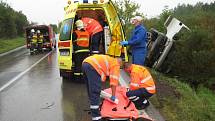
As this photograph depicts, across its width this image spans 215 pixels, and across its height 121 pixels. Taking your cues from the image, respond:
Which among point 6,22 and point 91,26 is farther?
point 6,22

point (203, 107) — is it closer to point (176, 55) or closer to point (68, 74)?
point (68, 74)

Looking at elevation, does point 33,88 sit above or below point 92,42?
below

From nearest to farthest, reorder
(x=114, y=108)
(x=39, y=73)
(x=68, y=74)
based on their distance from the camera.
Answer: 1. (x=114, y=108)
2. (x=68, y=74)
3. (x=39, y=73)

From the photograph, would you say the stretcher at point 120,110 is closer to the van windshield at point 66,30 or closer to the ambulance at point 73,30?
the ambulance at point 73,30

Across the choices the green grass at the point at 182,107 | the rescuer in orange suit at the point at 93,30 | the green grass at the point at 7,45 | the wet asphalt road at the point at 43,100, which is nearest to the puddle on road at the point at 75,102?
the wet asphalt road at the point at 43,100

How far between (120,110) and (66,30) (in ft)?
22.4

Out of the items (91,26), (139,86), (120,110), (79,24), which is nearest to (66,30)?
(91,26)

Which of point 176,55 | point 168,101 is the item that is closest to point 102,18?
point 176,55

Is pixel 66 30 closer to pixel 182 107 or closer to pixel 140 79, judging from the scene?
pixel 182 107

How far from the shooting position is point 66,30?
516 inches

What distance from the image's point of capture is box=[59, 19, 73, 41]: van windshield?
1291 cm

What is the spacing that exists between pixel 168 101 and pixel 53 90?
13.0 feet

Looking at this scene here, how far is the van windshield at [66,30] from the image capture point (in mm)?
12914

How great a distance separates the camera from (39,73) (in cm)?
1658
